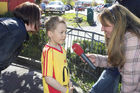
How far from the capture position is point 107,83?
215 centimetres

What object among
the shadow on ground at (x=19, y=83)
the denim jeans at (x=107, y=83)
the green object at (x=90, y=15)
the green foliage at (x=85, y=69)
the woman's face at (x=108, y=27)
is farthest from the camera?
the green object at (x=90, y=15)

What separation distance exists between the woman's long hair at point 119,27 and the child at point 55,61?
485 millimetres

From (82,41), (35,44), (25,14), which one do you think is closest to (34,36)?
(35,44)

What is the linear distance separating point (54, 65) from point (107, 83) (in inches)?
23.7

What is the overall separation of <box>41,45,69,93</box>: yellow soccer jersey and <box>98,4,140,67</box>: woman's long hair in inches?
21.1

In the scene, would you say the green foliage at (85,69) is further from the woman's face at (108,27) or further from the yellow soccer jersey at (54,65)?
the woman's face at (108,27)

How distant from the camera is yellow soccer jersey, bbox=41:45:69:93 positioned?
2.11 meters

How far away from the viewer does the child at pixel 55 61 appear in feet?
6.89

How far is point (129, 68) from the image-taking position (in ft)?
6.36

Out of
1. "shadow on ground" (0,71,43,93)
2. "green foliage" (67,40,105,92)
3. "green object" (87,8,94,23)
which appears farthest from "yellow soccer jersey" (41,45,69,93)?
"green object" (87,8,94,23)

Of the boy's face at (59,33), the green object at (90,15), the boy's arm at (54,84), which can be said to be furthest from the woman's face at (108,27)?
the green object at (90,15)

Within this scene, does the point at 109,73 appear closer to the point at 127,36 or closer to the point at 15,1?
the point at 127,36

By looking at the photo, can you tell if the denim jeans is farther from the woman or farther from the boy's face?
the boy's face

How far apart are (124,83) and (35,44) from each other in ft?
12.7
